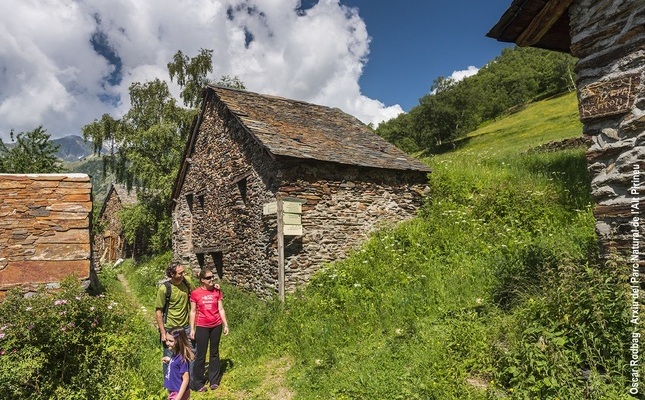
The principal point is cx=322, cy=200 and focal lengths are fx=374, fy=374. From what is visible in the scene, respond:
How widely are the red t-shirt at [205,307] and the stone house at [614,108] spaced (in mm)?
5341

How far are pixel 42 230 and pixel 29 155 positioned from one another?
16.5 m

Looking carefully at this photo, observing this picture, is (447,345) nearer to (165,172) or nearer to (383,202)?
(383,202)

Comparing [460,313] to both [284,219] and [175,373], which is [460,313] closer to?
[175,373]

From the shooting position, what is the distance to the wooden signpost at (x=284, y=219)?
905cm

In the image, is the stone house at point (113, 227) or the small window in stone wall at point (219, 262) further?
the stone house at point (113, 227)

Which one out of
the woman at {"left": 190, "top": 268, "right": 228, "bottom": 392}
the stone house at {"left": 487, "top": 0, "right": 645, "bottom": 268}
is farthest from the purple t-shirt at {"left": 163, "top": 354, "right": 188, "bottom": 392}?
the stone house at {"left": 487, "top": 0, "right": 645, "bottom": 268}

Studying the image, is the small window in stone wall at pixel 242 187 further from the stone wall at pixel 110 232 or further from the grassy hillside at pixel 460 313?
the stone wall at pixel 110 232

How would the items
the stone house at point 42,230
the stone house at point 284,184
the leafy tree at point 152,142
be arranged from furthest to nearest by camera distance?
the leafy tree at point 152,142 < the stone house at point 284,184 < the stone house at point 42,230

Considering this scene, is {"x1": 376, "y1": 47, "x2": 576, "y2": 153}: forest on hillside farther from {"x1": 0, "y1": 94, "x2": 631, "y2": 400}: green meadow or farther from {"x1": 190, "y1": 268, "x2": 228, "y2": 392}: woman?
{"x1": 190, "y1": 268, "x2": 228, "y2": 392}: woman

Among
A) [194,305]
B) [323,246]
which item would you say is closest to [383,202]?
[323,246]

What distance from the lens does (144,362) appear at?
6711 mm

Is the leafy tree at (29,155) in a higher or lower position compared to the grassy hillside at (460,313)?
higher

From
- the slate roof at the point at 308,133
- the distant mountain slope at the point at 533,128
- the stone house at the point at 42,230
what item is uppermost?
the distant mountain slope at the point at 533,128

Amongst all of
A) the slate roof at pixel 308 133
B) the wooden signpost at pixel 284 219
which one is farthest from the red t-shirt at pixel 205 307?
the slate roof at pixel 308 133
